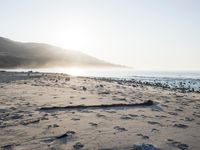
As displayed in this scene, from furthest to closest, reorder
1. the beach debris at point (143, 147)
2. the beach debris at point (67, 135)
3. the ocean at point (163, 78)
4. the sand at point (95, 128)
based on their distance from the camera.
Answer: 1. the ocean at point (163, 78)
2. the beach debris at point (67, 135)
3. the sand at point (95, 128)
4. the beach debris at point (143, 147)

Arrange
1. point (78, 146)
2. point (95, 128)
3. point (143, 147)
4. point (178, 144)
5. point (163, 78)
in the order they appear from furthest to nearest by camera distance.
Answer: point (163, 78)
point (95, 128)
point (178, 144)
point (78, 146)
point (143, 147)

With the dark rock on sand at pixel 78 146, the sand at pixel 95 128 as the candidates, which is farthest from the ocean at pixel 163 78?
the dark rock on sand at pixel 78 146

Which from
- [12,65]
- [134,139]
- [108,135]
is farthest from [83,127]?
[12,65]

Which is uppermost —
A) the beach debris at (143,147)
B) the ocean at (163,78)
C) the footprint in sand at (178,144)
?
the ocean at (163,78)

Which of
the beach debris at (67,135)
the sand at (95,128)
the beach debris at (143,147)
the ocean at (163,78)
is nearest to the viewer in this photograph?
the beach debris at (143,147)

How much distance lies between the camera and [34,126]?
338 inches

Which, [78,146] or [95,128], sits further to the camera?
[95,128]

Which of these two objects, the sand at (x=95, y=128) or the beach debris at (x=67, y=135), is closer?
the sand at (x=95, y=128)

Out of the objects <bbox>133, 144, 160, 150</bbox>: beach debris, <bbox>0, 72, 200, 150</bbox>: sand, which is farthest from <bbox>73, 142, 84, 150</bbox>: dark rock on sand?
<bbox>133, 144, 160, 150</bbox>: beach debris

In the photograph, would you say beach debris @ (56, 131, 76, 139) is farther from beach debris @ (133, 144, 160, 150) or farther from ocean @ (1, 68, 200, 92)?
ocean @ (1, 68, 200, 92)

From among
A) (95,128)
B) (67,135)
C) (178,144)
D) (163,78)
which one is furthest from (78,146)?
(163,78)

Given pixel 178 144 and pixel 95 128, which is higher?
pixel 95 128

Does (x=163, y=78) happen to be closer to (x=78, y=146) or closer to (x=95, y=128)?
(x=95, y=128)

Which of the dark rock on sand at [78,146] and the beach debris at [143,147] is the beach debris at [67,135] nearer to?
the dark rock on sand at [78,146]
